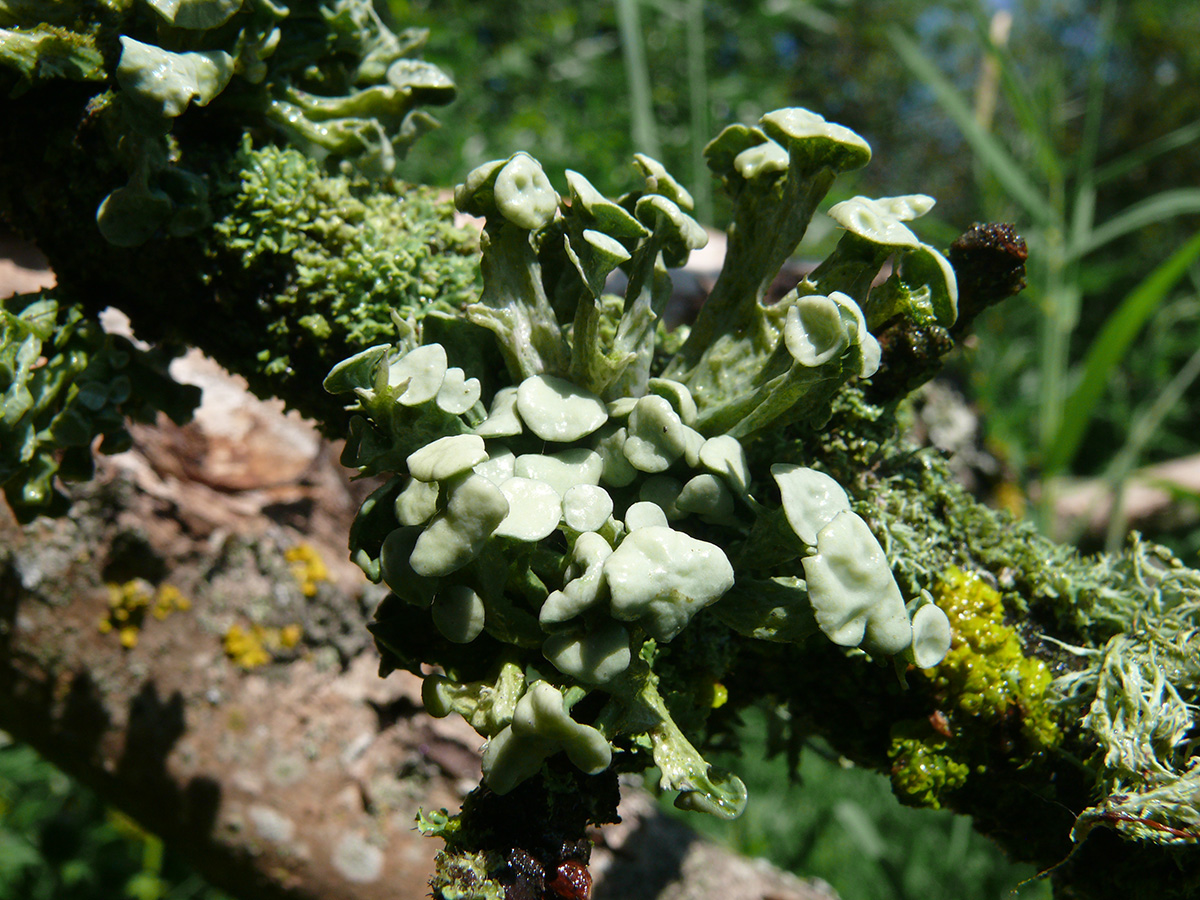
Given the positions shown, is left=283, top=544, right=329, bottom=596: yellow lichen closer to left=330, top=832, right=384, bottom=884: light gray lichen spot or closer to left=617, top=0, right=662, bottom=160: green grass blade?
left=330, top=832, right=384, bottom=884: light gray lichen spot

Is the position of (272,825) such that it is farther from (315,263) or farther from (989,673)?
(989,673)

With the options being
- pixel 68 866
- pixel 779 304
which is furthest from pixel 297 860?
pixel 68 866

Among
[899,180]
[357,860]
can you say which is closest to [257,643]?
[357,860]

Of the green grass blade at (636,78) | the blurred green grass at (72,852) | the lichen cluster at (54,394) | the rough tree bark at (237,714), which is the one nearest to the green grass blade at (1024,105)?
the green grass blade at (636,78)

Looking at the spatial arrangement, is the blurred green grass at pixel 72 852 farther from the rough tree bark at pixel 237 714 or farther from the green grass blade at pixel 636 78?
the green grass blade at pixel 636 78

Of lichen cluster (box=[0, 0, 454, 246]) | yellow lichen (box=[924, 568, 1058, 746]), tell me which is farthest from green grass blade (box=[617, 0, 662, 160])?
yellow lichen (box=[924, 568, 1058, 746])

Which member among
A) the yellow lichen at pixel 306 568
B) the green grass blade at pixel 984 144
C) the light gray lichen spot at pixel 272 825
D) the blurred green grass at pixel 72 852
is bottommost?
the blurred green grass at pixel 72 852
